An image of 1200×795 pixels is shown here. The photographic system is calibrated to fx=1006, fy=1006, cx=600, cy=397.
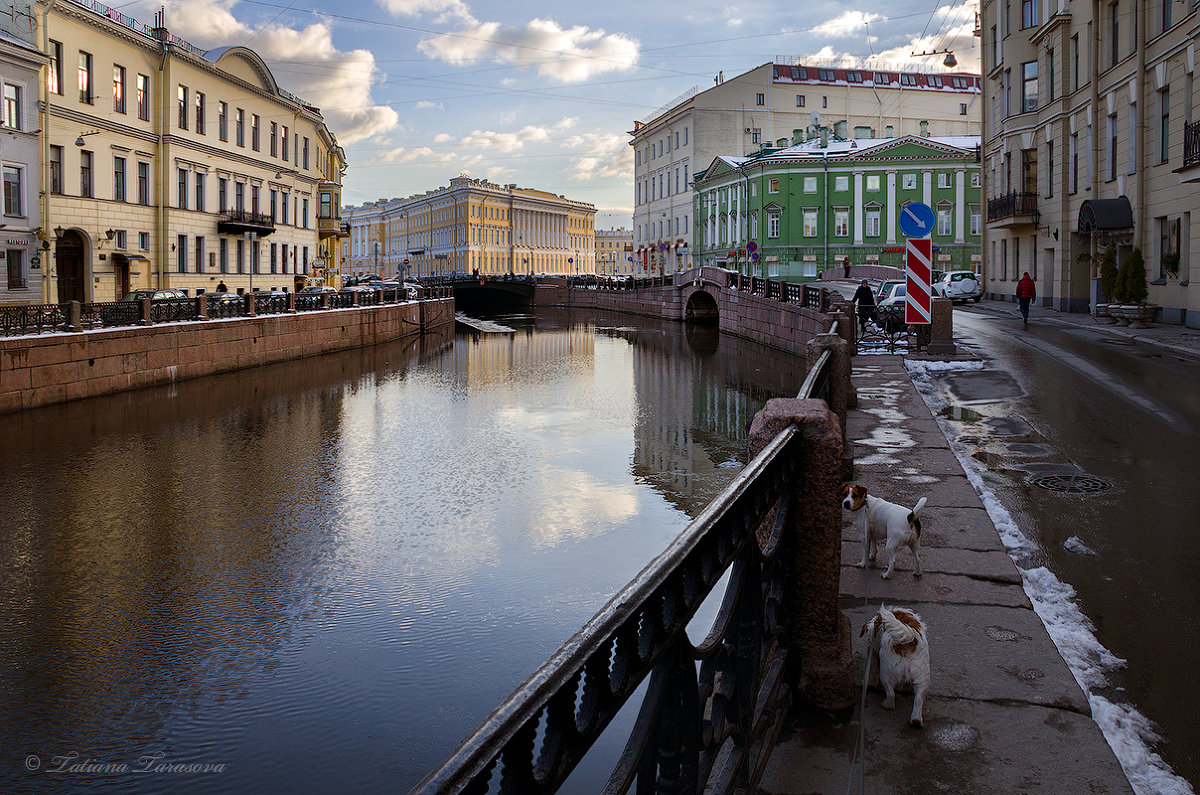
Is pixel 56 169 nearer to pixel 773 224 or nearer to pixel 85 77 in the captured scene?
pixel 85 77

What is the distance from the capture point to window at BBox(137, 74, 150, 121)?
117ft

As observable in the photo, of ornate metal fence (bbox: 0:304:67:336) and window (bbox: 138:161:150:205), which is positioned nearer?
ornate metal fence (bbox: 0:304:67:336)

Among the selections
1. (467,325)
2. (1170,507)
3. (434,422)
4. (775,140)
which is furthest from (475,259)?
(1170,507)

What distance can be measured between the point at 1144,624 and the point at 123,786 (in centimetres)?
553

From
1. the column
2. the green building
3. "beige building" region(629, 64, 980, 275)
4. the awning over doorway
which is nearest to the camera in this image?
the awning over doorway

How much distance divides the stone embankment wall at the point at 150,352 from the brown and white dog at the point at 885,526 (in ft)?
53.6

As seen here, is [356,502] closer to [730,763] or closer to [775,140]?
[730,763]

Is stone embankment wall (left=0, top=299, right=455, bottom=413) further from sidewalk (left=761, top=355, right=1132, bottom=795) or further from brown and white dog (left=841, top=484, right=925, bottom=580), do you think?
brown and white dog (left=841, top=484, right=925, bottom=580)

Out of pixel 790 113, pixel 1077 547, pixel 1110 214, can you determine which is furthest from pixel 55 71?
pixel 790 113

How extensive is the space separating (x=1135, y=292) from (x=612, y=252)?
15307 centimetres

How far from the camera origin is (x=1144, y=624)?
5.35 meters

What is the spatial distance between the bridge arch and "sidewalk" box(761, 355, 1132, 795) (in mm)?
42390

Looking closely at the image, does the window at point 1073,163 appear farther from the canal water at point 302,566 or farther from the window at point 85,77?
the window at point 85,77

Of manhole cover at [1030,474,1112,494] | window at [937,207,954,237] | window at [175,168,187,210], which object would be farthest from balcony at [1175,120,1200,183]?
window at [937,207,954,237]
